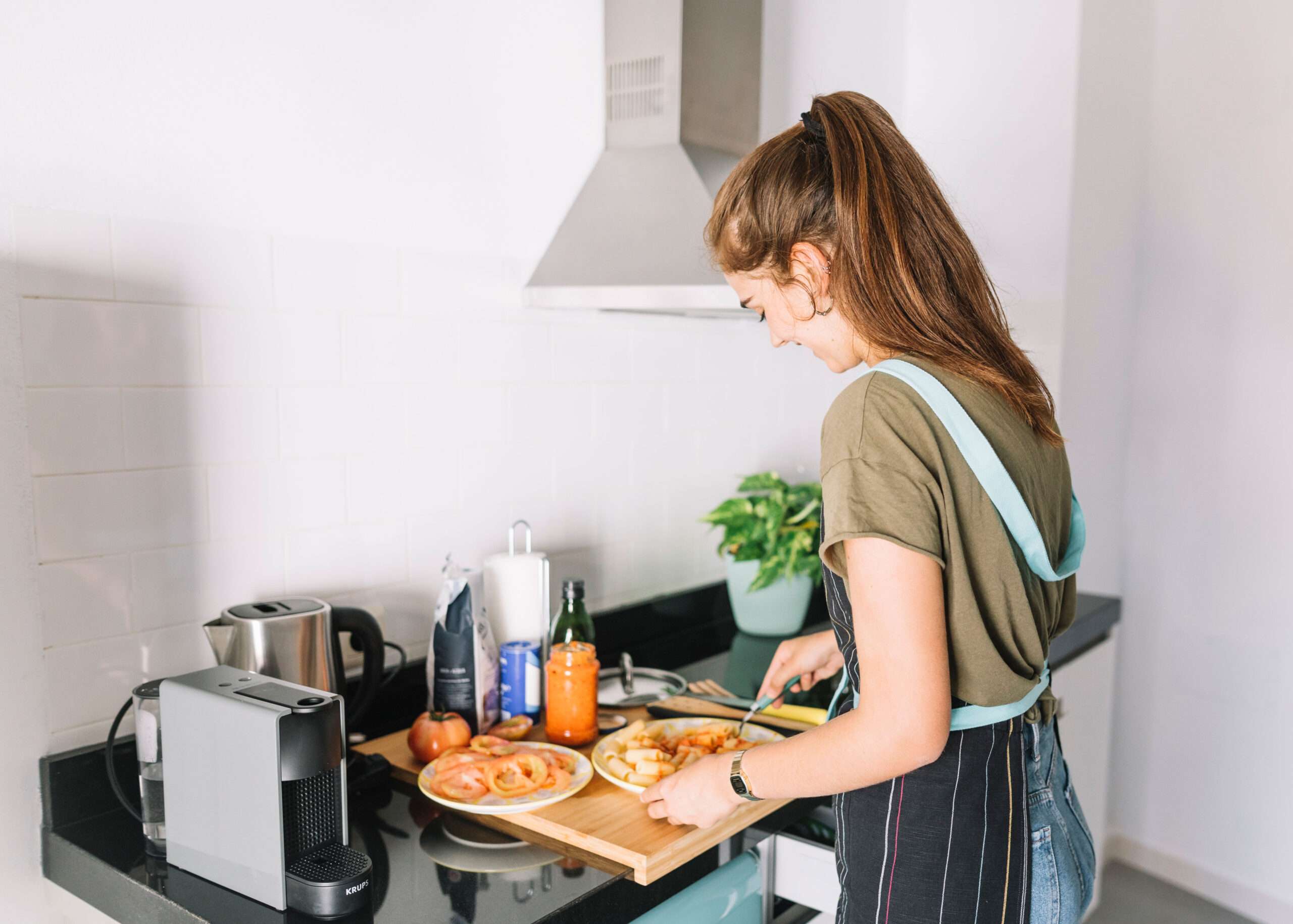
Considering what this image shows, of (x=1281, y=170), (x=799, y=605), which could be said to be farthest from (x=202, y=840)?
(x=1281, y=170)

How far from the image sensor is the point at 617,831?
46.8 inches

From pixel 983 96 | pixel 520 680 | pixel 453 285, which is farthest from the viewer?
pixel 983 96

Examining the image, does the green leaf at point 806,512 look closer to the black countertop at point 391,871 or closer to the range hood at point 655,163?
the range hood at point 655,163

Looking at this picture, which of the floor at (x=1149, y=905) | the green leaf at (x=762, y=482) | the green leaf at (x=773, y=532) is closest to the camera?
the green leaf at (x=773, y=532)

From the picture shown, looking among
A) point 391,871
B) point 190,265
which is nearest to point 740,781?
point 391,871

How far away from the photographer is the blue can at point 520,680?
1.56 meters

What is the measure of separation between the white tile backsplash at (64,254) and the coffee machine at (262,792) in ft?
1.63

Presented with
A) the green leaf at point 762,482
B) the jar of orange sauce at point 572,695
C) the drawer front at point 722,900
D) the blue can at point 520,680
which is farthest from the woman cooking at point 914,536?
the green leaf at point 762,482

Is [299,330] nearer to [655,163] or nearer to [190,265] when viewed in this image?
[190,265]

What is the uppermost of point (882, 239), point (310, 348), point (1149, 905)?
point (882, 239)

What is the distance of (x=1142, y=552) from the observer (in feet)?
9.70

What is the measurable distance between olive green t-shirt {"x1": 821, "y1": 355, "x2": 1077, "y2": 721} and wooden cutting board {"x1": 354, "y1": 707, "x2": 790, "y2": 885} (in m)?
0.39

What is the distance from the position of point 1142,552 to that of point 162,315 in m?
2.70

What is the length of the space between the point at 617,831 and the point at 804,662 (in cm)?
43
